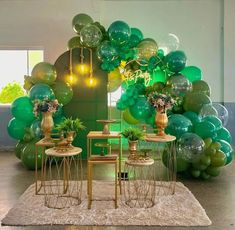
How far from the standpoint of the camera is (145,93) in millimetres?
5090

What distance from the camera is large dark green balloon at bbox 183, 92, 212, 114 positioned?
475cm

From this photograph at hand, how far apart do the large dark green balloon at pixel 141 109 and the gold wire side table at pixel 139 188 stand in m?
0.79

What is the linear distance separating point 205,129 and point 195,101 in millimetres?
489

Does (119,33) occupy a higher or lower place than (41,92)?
higher

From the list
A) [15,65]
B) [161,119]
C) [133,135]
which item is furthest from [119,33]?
[15,65]

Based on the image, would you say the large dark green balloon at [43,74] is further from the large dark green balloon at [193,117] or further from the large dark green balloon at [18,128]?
the large dark green balloon at [193,117]

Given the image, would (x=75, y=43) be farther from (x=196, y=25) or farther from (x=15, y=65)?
(x=196, y=25)

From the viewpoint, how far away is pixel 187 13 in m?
6.80

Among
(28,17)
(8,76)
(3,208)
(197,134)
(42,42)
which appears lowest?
(3,208)

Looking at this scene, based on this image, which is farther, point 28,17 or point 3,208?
point 28,17

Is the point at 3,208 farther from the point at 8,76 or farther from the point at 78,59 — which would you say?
the point at 8,76

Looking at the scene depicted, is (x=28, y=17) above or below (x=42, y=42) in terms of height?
above

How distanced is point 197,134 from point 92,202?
1726mm

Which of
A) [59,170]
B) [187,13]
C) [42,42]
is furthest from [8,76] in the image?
[187,13]
